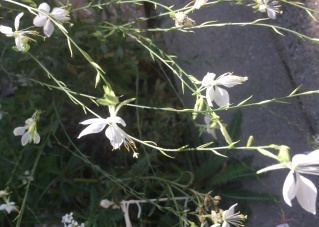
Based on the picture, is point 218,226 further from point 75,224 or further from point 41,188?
point 41,188

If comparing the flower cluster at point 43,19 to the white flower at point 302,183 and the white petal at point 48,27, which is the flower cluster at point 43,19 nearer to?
the white petal at point 48,27

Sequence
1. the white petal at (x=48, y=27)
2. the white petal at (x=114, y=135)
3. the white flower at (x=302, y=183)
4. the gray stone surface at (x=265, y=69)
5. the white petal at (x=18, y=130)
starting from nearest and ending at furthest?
the white flower at (x=302, y=183), the white petal at (x=114, y=135), the white petal at (x=48, y=27), the white petal at (x=18, y=130), the gray stone surface at (x=265, y=69)

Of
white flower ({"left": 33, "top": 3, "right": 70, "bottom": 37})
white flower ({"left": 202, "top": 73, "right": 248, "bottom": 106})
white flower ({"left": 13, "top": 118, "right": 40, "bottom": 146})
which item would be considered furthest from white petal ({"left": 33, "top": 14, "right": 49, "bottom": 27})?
white flower ({"left": 202, "top": 73, "right": 248, "bottom": 106})

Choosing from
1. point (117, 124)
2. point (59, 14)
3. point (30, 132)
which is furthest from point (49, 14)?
point (117, 124)

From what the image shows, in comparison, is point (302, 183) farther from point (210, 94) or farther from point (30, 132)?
point (30, 132)

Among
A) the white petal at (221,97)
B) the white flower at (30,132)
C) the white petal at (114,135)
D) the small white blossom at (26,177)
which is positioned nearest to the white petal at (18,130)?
the white flower at (30,132)

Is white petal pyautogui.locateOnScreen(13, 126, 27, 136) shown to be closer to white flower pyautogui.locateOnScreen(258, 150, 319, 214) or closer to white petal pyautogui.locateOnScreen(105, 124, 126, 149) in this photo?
white petal pyautogui.locateOnScreen(105, 124, 126, 149)
